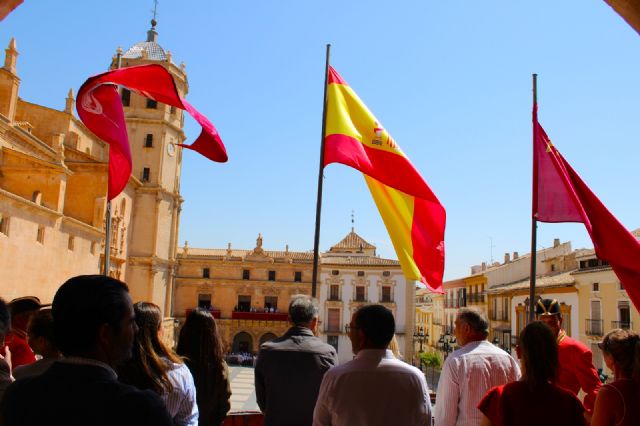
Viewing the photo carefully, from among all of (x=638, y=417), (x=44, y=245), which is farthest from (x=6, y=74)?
(x=638, y=417)

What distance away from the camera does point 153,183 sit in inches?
1374

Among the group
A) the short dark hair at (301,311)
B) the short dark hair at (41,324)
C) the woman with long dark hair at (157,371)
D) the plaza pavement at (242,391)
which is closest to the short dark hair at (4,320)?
the short dark hair at (41,324)

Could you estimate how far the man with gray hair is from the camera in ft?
11.9

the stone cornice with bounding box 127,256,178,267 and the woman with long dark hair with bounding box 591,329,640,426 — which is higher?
the stone cornice with bounding box 127,256,178,267

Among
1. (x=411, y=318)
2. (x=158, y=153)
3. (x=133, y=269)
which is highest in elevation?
(x=158, y=153)

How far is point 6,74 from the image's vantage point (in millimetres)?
23047

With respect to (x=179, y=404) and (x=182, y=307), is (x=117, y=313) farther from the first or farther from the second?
(x=182, y=307)

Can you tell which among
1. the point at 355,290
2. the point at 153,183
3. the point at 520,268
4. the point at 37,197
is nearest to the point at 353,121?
the point at 37,197

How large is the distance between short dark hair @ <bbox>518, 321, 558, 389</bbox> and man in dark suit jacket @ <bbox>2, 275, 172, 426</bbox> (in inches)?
76.9

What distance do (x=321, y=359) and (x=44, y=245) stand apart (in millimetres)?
16381

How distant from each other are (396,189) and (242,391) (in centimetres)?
2205

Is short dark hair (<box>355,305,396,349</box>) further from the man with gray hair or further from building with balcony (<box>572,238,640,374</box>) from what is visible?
building with balcony (<box>572,238,640,374</box>)

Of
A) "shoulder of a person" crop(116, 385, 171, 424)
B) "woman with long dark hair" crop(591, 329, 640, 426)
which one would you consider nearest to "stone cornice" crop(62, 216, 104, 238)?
"woman with long dark hair" crop(591, 329, 640, 426)

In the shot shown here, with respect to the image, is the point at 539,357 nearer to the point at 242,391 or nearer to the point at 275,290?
the point at 242,391
